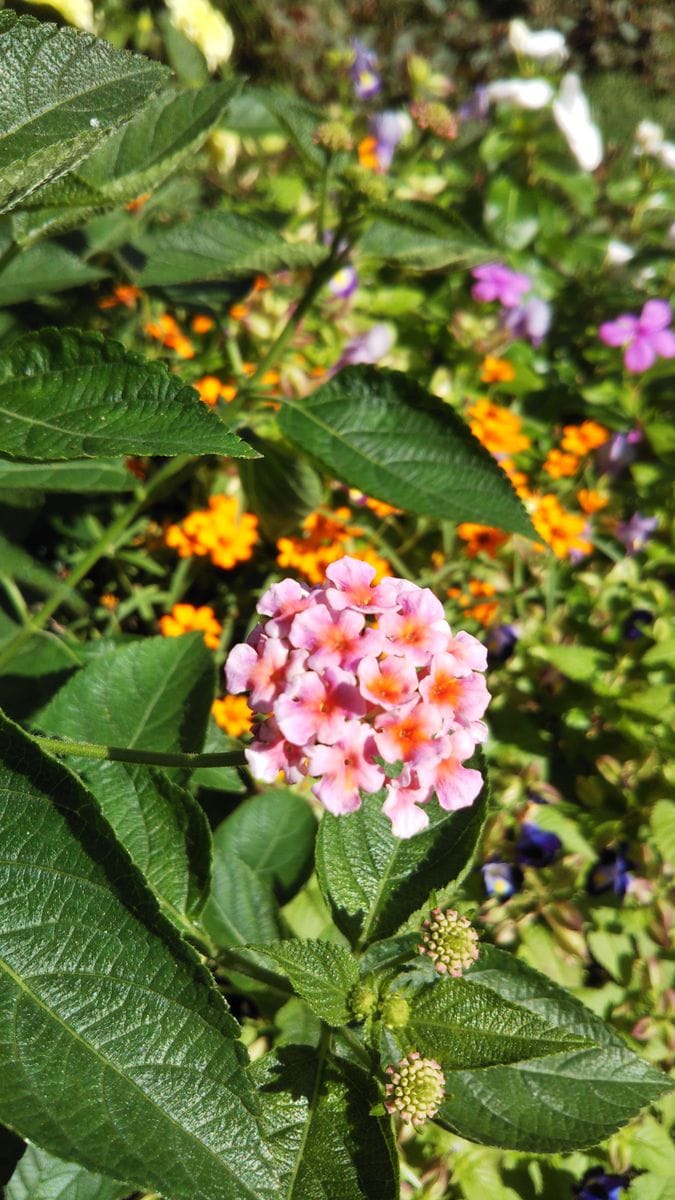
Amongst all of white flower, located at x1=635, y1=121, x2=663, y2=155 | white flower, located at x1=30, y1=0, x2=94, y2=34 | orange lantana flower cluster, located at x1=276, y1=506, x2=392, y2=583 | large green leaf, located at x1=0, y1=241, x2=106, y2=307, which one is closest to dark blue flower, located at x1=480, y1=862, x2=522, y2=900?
orange lantana flower cluster, located at x1=276, y1=506, x2=392, y2=583

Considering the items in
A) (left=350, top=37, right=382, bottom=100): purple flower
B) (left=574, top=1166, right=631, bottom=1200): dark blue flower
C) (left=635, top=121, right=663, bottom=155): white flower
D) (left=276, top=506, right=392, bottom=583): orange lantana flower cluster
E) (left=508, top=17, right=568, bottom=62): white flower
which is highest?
(left=508, top=17, right=568, bottom=62): white flower

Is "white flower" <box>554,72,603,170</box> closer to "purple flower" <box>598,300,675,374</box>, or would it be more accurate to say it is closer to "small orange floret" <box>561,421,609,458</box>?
"purple flower" <box>598,300,675,374</box>

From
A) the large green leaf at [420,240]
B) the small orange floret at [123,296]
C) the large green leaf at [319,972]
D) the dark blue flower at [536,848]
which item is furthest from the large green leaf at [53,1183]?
the small orange floret at [123,296]

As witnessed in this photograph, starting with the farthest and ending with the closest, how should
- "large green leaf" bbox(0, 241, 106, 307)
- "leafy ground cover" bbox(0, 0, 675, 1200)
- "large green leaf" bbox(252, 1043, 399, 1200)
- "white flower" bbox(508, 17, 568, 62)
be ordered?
"white flower" bbox(508, 17, 568, 62) → "large green leaf" bbox(0, 241, 106, 307) → "large green leaf" bbox(252, 1043, 399, 1200) → "leafy ground cover" bbox(0, 0, 675, 1200)

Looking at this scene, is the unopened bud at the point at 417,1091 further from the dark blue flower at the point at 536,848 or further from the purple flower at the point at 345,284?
the purple flower at the point at 345,284

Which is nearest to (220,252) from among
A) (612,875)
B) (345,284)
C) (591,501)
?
(345,284)

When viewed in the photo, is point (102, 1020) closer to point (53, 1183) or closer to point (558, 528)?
point (53, 1183)
